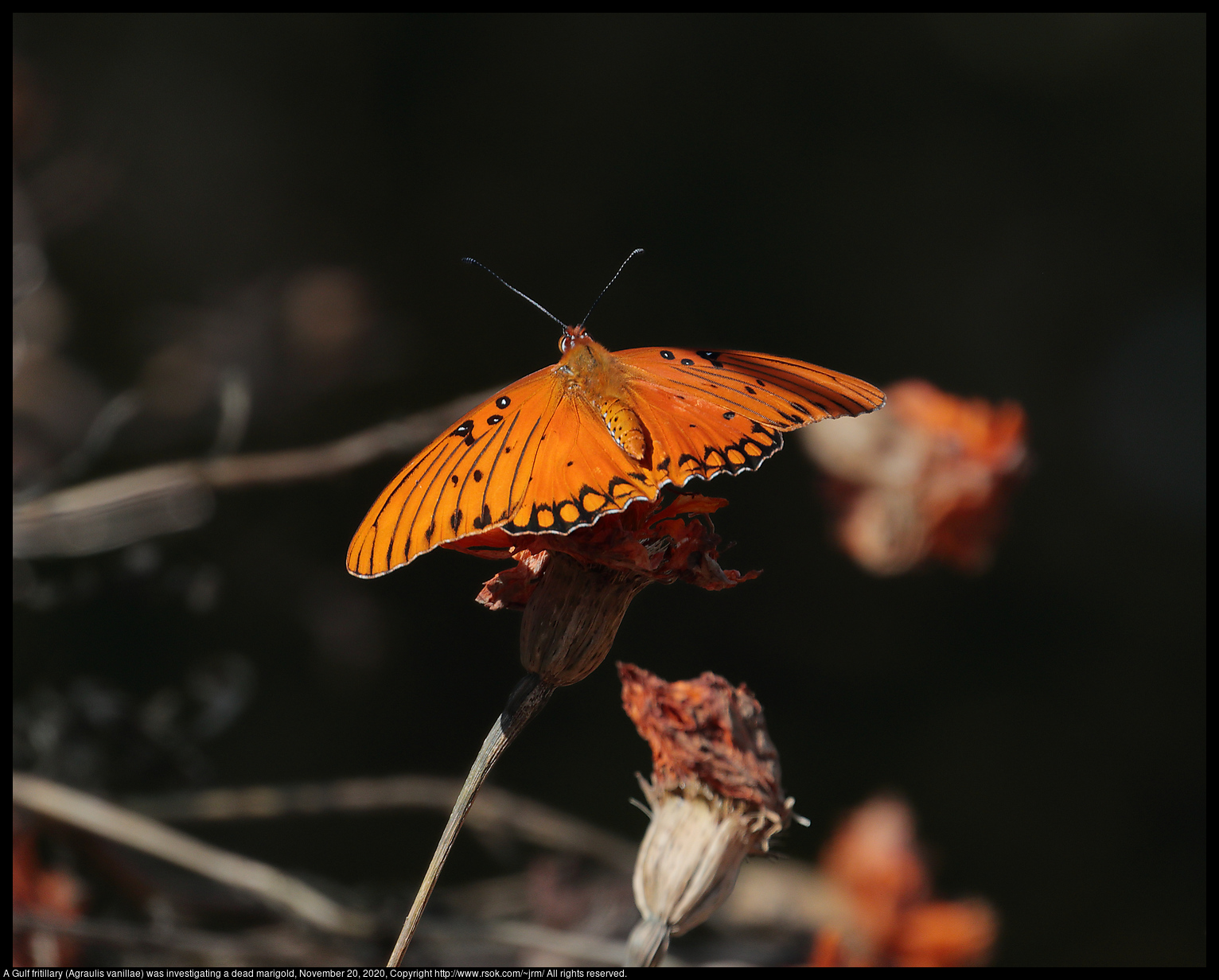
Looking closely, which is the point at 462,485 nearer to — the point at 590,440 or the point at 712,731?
the point at 590,440

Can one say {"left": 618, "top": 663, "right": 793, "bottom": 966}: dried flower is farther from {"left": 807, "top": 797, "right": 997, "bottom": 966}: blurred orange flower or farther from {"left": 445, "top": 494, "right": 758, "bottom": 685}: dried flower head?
{"left": 807, "top": 797, "right": 997, "bottom": 966}: blurred orange flower

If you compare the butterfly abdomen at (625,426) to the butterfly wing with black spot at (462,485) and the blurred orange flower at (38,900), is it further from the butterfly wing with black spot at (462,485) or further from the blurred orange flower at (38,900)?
the blurred orange flower at (38,900)

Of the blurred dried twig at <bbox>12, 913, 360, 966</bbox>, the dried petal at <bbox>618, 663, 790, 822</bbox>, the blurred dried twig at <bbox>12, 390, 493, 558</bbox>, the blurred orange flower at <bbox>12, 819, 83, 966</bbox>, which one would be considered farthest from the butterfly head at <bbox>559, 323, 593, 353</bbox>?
the blurred orange flower at <bbox>12, 819, 83, 966</bbox>

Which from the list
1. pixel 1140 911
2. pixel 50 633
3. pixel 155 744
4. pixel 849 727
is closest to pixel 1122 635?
pixel 1140 911

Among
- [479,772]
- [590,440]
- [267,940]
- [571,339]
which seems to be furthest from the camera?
[267,940]

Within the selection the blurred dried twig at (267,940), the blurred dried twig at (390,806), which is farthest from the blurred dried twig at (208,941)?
the blurred dried twig at (390,806)

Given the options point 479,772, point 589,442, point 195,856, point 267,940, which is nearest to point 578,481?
point 589,442
